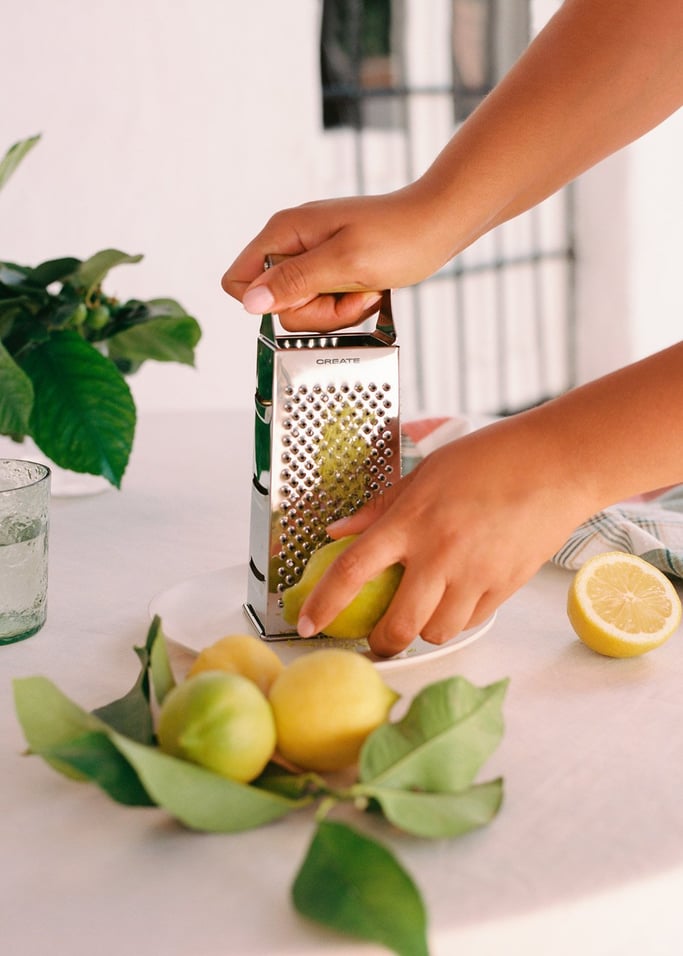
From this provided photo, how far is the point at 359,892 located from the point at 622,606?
45cm

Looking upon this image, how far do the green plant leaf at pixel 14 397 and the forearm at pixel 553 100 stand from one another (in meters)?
0.42

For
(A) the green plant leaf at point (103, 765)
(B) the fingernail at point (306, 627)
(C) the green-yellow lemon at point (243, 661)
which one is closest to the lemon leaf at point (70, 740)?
(A) the green plant leaf at point (103, 765)

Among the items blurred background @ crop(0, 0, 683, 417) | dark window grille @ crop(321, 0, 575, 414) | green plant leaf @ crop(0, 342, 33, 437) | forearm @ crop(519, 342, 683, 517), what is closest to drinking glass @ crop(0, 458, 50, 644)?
green plant leaf @ crop(0, 342, 33, 437)

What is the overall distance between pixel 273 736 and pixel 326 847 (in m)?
0.11

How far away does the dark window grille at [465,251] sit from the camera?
3916 mm

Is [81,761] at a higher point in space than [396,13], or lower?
lower

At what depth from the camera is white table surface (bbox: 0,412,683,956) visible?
541 millimetres

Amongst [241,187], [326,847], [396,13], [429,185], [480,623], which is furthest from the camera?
[396,13]

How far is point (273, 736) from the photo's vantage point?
63 centimetres

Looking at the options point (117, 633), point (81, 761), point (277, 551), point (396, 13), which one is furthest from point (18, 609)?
point (396, 13)

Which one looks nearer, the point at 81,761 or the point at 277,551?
the point at 81,761

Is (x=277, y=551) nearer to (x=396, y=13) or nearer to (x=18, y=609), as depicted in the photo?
(x=18, y=609)

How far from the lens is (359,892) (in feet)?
1.68

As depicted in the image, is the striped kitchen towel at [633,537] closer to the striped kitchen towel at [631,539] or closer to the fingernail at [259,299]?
the striped kitchen towel at [631,539]
